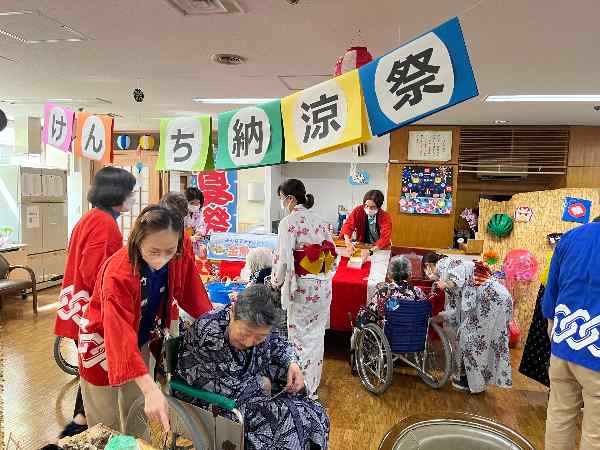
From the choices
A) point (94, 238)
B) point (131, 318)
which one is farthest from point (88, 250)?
point (131, 318)

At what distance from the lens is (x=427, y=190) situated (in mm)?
6148

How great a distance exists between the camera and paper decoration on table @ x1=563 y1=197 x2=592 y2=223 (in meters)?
3.88

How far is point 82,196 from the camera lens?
7898mm

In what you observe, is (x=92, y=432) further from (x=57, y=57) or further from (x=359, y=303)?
(x=57, y=57)

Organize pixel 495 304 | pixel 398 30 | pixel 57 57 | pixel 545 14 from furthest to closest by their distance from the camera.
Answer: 1. pixel 57 57
2. pixel 495 304
3. pixel 398 30
4. pixel 545 14

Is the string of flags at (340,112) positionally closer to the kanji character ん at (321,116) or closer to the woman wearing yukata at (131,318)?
the kanji character ん at (321,116)

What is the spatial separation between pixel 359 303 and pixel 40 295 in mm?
4248

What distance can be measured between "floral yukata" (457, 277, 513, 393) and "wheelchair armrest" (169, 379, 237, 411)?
2047 millimetres

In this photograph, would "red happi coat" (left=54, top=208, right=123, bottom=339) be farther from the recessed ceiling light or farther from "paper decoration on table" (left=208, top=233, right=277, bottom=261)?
the recessed ceiling light

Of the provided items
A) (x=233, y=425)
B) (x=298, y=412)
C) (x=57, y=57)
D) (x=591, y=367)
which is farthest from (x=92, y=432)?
(x=57, y=57)

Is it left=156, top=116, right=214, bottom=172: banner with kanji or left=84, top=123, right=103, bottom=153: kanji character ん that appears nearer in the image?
left=156, top=116, right=214, bottom=172: banner with kanji

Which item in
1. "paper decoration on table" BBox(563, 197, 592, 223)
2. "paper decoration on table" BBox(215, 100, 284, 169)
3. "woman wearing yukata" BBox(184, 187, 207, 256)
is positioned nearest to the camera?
"paper decoration on table" BBox(215, 100, 284, 169)

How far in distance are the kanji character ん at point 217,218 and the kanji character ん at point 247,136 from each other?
3653mm

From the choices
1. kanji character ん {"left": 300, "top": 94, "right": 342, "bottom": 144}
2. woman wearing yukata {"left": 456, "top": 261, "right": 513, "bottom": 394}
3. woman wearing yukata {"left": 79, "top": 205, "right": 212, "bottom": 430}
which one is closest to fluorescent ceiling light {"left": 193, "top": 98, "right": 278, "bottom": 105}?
kanji character ん {"left": 300, "top": 94, "right": 342, "bottom": 144}
